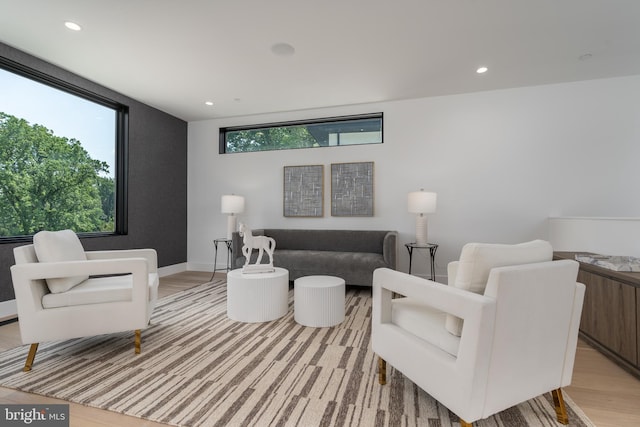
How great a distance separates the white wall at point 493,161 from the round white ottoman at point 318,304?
1.88 meters

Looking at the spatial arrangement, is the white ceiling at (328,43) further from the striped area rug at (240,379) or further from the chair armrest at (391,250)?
the striped area rug at (240,379)

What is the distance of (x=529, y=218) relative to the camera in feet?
12.0

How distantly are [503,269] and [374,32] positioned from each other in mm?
2280

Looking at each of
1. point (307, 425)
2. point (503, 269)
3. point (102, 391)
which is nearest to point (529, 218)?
point (503, 269)

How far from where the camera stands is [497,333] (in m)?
1.14

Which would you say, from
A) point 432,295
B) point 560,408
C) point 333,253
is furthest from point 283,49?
point 560,408

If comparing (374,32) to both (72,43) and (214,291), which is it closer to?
(72,43)

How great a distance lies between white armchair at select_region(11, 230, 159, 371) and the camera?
1824 millimetres

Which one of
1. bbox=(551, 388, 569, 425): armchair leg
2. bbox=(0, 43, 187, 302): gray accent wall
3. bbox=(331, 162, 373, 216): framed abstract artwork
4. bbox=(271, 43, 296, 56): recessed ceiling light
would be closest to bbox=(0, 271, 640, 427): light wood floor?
bbox=(551, 388, 569, 425): armchair leg

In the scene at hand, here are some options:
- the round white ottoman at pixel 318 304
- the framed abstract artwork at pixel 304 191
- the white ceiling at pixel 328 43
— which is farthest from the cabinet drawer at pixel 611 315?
the framed abstract artwork at pixel 304 191

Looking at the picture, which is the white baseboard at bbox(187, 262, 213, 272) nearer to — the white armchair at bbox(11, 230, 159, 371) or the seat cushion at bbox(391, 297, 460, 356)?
the white armchair at bbox(11, 230, 159, 371)

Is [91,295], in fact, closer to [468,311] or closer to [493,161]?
[468,311]

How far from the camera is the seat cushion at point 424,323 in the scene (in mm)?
1298

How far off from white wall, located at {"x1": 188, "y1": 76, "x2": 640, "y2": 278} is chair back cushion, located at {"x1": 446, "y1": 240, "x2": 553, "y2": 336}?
9.22 ft
